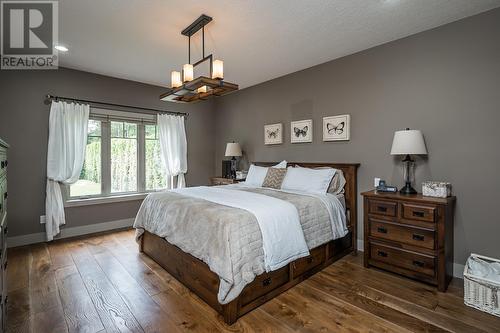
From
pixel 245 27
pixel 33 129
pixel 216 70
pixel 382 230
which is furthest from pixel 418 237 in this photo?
pixel 33 129

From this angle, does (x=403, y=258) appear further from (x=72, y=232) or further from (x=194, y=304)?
(x=72, y=232)

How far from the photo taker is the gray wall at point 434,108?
240cm

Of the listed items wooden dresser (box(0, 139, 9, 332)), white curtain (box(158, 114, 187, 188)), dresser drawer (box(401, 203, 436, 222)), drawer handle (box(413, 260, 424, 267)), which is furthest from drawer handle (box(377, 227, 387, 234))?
white curtain (box(158, 114, 187, 188))

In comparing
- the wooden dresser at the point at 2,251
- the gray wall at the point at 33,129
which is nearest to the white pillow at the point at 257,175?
the gray wall at the point at 33,129

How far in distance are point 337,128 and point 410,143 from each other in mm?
1060

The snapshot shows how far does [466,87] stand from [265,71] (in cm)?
256

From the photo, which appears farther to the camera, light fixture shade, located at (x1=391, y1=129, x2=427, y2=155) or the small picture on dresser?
the small picture on dresser

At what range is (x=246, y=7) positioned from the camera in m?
2.29

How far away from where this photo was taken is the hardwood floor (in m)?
1.87

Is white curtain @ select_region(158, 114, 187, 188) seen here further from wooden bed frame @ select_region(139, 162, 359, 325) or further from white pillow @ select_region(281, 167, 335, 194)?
white pillow @ select_region(281, 167, 335, 194)

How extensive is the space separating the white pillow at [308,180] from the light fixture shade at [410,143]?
820 mm

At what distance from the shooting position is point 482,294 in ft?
6.68

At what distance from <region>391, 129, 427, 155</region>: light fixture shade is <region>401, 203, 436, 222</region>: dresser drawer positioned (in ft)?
1.81

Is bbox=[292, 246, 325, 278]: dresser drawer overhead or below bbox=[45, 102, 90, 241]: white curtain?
below
